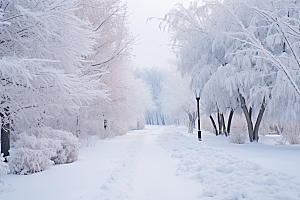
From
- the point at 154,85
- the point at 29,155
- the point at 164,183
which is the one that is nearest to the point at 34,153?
the point at 29,155

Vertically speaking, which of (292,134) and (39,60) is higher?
(39,60)

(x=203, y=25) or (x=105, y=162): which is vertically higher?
(x=203, y=25)

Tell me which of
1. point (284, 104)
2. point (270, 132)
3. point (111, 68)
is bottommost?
point (270, 132)

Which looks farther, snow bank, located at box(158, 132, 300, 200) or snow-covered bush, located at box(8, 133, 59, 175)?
snow-covered bush, located at box(8, 133, 59, 175)

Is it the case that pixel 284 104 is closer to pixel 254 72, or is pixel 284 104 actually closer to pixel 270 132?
pixel 254 72

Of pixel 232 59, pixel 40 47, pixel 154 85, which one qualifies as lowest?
pixel 40 47

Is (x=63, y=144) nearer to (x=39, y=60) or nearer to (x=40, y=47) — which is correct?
(x=40, y=47)

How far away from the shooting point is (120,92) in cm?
1714

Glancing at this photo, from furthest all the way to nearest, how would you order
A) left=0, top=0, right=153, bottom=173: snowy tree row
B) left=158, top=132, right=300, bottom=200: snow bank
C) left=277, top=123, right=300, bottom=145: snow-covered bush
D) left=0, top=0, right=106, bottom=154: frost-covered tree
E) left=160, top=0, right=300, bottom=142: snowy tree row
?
left=277, top=123, right=300, bottom=145: snow-covered bush → left=160, top=0, right=300, bottom=142: snowy tree row → left=0, top=0, right=106, bottom=154: frost-covered tree → left=0, top=0, right=153, bottom=173: snowy tree row → left=158, top=132, right=300, bottom=200: snow bank

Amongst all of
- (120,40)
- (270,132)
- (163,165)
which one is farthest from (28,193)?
(270,132)

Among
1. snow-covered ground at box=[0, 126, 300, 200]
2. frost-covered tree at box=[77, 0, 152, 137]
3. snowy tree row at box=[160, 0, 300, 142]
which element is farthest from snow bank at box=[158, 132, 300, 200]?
frost-covered tree at box=[77, 0, 152, 137]

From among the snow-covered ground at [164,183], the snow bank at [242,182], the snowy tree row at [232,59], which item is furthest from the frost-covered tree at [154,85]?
the snow bank at [242,182]

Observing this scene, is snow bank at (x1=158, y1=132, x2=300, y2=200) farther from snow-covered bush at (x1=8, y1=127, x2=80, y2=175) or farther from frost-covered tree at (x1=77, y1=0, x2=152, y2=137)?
frost-covered tree at (x1=77, y1=0, x2=152, y2=137)

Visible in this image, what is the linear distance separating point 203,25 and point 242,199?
1245 cm
